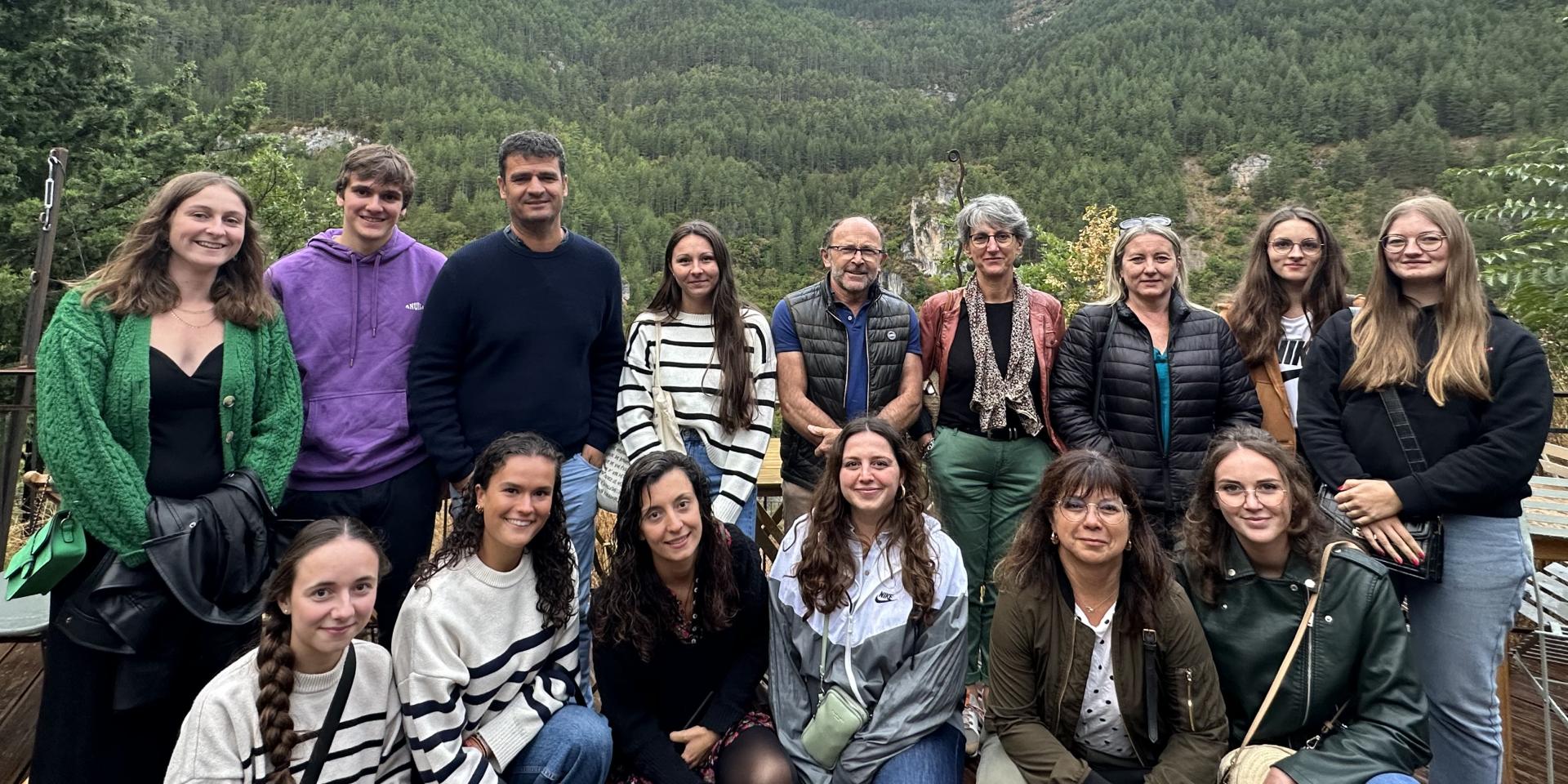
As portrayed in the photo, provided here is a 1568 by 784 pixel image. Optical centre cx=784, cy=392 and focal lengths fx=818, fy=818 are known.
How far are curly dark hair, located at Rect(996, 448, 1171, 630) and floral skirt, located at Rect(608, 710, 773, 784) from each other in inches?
34.4

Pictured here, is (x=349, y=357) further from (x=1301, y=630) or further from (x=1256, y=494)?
(x=1301, y=630)

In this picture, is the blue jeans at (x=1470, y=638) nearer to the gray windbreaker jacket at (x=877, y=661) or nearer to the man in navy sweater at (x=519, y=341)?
the gray windbreaker jacket at (x=877, y=661)

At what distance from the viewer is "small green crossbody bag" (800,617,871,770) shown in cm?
233

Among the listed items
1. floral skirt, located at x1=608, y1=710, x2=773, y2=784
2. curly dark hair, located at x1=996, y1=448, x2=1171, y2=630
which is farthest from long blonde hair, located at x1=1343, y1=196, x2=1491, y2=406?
floral skirt, located at x1=608, y1=710, x2=773, y2=784

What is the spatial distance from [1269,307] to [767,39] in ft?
392

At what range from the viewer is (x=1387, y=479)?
2.45 metres

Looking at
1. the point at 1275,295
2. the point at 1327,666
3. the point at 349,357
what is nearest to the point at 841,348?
the point at 1275,295

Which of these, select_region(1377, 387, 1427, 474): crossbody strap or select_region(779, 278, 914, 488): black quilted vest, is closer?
select_region(1377, 387, 1427, 474): crossbody strap

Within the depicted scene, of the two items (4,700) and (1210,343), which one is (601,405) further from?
(4,700)

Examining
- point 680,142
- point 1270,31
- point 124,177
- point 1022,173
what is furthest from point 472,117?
point 1270,31

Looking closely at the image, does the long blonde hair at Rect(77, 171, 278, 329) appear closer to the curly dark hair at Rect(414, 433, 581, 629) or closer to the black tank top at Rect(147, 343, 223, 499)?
the black tank top at Rect(147, 343, 223, 499)

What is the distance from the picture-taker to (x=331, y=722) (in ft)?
6.77

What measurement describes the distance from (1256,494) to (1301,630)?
14.2 inches

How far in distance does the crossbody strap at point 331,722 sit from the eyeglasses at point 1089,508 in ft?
6.34
